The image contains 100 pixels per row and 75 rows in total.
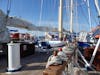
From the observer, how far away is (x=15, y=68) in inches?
412

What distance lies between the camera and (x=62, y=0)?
22.7 meters

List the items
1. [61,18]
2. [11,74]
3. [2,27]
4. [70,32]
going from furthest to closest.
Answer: [70,32], [61,18], [2,27], [11,74]

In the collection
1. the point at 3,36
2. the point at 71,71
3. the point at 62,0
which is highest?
the point at 62,0

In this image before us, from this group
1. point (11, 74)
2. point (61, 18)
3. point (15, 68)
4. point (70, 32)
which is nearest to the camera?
point (11, 74)

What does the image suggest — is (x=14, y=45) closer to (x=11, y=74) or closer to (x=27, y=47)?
(x=11, y=74)

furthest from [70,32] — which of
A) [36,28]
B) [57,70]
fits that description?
[57,70]

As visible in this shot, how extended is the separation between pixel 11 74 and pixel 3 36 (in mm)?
5499

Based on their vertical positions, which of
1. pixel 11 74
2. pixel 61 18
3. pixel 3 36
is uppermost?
pixel 61 18

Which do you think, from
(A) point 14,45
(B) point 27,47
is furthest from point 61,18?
(A) point 14,45

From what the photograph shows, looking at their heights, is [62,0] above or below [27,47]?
above

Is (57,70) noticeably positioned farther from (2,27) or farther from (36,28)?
(36,28)

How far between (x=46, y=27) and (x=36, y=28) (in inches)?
101

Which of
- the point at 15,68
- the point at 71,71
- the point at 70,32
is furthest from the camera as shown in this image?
the point at 70,32

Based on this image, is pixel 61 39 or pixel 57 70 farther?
pixel 61 39
